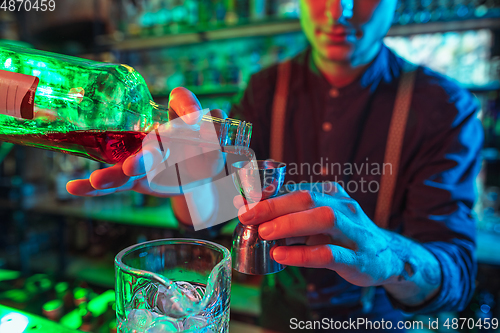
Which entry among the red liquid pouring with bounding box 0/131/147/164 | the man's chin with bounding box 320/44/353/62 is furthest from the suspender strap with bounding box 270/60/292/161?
the red liquid pouring with bounding box 0/131/147/164

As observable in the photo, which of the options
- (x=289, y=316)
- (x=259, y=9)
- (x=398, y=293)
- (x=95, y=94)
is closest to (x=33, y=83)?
(x=95, y=94)

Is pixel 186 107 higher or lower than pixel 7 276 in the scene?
higher

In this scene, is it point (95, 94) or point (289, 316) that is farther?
point (289, 316)

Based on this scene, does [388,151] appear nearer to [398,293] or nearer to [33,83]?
[398,293]

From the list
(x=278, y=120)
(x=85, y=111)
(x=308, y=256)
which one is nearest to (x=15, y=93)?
(x=85, y=111)

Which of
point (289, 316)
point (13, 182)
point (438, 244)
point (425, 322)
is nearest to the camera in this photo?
point (438, 244)

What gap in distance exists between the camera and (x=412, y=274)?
31.4 inches

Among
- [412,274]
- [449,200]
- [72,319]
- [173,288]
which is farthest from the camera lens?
[449,200]

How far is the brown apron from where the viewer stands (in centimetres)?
129

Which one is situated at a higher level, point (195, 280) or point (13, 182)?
point (195, 280)

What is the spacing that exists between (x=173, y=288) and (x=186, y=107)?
0.32 meters

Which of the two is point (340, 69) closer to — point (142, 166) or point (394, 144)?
point (394, 144)

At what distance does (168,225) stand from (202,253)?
2086 mm

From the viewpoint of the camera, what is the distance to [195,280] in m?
Answer: 0.55
